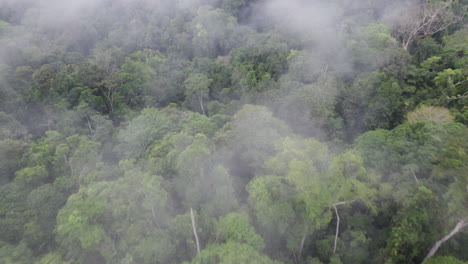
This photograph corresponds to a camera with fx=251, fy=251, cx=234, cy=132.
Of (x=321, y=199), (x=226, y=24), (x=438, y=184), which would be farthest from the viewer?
(x=226, y=24)

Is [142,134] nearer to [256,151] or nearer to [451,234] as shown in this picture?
Result: [256,151]

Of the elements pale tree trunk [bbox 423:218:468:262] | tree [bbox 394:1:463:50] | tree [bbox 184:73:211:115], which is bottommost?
pale tree trunk [bbox 423:218:468:262]

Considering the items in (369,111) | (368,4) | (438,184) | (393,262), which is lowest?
(393,262)

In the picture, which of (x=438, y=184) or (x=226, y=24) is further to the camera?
(x=226, y=24)

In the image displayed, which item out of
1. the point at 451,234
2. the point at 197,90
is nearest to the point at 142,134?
the point at 197,90

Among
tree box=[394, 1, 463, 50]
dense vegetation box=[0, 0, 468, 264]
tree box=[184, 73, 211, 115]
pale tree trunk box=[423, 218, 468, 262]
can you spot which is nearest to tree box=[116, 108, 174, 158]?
dense vegetation box=[0, 0, 468, 264]

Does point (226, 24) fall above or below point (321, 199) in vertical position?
above

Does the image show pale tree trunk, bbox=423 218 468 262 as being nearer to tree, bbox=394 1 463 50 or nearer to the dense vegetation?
the dense vegetation

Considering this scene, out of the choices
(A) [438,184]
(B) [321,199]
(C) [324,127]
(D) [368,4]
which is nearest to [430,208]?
(A) [438,184]

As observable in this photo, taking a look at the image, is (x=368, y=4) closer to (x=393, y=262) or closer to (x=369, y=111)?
(x=369, y=111)
